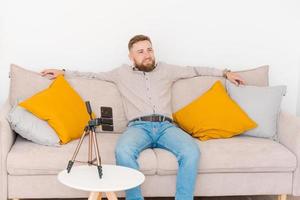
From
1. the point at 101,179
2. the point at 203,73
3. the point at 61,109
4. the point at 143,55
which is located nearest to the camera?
the point at 101,179

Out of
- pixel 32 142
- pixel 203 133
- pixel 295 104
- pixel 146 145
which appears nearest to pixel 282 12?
pixel 295 104

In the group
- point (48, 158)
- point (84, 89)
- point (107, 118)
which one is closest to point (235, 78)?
point (107, 118)

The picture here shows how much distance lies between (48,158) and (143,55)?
102cm

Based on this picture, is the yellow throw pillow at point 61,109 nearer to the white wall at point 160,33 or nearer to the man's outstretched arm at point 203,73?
the white wall at point 160,33

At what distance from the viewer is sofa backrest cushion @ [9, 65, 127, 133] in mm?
3672

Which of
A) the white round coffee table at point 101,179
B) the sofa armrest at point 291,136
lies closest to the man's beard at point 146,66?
the sofa armrest at point 291,136

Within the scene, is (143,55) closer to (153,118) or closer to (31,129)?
(153,118)

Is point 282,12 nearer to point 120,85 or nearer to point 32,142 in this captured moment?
point 120,85

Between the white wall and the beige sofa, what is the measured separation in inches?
17.0

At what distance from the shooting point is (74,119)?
3.49 metres

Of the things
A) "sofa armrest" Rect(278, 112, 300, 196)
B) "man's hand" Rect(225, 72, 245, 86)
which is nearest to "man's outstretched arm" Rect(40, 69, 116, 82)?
"man's hand" Rect(225, 72, 245, 86)

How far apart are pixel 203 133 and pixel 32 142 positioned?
1.13 m

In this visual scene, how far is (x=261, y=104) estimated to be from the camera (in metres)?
3.77

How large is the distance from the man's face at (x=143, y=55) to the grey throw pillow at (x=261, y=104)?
2.03 ft
